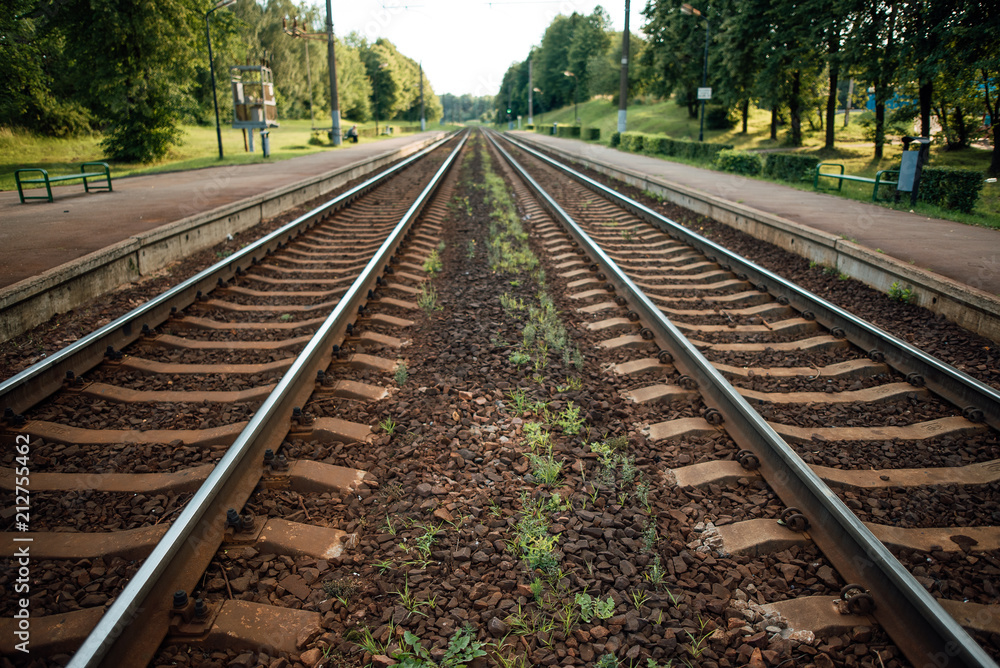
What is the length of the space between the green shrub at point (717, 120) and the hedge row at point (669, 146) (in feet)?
55.3

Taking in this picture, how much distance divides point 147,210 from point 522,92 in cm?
12204

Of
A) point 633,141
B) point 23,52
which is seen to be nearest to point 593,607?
point 23,52

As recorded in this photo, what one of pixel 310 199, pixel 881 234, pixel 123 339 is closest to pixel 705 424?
A: pixel 123 339

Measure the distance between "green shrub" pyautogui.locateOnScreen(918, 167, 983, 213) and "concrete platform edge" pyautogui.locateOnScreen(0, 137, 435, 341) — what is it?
1329cm

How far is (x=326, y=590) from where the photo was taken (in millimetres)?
2619

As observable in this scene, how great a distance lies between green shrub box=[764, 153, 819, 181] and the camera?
16.0 m

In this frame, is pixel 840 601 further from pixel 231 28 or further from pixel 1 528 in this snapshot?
pixel 231 28

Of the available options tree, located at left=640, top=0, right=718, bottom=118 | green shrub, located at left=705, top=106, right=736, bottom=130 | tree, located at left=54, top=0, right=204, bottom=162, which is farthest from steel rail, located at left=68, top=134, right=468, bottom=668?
green shrub, located at left=705, top=106, right=736, bottom=130

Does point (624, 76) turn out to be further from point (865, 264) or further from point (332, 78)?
point (865, 264)

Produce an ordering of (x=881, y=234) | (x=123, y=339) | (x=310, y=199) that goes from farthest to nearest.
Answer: (x=310, y=199) < (x=881, y=234) < (x=123, y=339)

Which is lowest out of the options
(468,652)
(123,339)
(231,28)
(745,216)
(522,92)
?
(468,652)

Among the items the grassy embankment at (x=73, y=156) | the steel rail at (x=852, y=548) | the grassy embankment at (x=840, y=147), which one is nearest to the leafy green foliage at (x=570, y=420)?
the steel rail at (x=852, y=548)

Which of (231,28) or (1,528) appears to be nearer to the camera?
(1,528)

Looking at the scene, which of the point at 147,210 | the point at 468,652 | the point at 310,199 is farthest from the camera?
the point at 310,199
